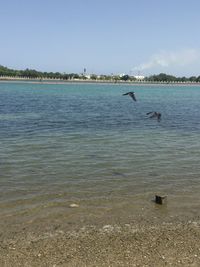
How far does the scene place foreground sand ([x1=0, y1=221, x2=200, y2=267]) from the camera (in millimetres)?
9867

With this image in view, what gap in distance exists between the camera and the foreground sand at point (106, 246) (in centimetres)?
987

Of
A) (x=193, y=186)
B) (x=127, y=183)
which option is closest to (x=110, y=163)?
(x=127, y=183)

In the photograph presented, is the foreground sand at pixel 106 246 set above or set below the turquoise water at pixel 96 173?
above

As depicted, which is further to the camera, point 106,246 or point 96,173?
point 96,173

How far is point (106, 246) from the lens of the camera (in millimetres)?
10727

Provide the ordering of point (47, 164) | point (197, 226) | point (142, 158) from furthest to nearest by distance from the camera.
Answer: point (142, 158) → point (47, 164) → point (197, 226)

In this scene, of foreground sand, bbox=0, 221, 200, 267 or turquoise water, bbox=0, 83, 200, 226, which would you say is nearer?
foreground sand, bbox=0, 221, 200, 267

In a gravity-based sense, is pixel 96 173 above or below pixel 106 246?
below

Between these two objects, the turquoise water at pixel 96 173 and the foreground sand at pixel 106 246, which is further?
the turquoise water at pixel 96 173

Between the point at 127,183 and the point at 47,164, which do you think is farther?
the point at 47,164

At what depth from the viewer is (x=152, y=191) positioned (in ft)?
52.7

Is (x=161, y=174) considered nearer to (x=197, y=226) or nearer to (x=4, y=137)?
(x=197, y=226)

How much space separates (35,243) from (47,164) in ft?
31.6

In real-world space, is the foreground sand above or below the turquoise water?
A: above
